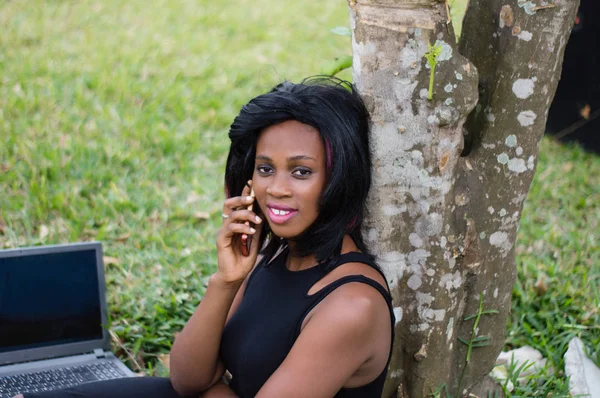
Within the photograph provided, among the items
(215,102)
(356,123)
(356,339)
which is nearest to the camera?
(356,339)

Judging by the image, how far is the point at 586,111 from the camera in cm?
567

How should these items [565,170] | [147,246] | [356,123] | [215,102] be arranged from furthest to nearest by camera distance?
[215,102]
[565,170]
[147,246]
[356,123]

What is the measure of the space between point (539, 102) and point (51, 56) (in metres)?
5.14

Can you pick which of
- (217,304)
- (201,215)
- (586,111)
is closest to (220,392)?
(217,304)

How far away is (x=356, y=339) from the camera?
7.34ft

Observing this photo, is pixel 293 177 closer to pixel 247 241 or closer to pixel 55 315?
pixel 247 241

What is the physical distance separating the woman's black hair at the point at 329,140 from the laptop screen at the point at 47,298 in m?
1.15

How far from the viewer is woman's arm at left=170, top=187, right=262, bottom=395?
8.25 ft

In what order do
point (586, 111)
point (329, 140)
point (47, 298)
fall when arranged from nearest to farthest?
1. point (329, 140)
2. point (47, 298)
3. point (586, 111)

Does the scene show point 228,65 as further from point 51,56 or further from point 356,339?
point 356,339

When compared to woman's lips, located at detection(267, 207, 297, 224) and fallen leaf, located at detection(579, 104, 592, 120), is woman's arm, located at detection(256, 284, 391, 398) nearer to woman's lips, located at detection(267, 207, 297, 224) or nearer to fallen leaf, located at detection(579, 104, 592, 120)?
woman's lips, located at detection(267, 207, 297, 224)

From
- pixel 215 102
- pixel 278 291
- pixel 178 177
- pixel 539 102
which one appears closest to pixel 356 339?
pixel 278 291

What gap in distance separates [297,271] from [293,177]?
0.32 meters

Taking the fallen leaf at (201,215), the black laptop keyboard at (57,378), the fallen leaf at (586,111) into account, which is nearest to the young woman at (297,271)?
the black laptop keyboard at (57,378)
